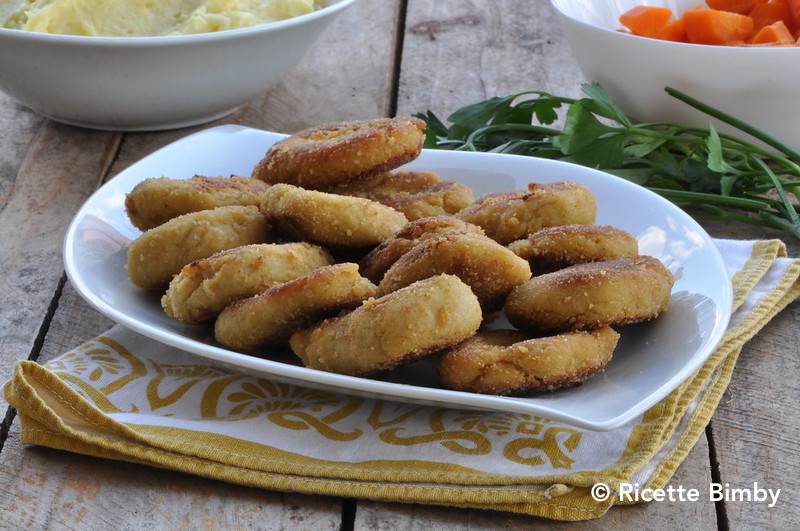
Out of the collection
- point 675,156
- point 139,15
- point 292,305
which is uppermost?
point 292,305

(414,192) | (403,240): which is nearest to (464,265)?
(403,240)

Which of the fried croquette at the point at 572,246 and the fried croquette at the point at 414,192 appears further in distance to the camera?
the fried croquette at the point at 414,192

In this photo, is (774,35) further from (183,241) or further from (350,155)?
(183,241)

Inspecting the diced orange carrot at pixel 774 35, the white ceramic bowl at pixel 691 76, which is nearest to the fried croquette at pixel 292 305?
the white ceramic bowl at pixel 691 76

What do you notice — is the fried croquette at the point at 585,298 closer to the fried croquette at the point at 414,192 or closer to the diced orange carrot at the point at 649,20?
the fried croquette at the point at 414,192

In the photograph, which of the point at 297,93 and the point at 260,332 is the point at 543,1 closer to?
the point at 297,93
